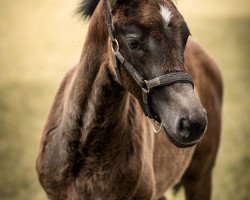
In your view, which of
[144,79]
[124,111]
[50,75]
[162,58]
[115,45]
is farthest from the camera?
[50,75]

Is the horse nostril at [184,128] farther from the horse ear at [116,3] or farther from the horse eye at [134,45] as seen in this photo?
the horse ear at [116,3]

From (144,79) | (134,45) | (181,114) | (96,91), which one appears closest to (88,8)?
(96,91)

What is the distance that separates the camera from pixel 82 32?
55.3ft

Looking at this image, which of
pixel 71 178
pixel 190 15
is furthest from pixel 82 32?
pixel 71 178

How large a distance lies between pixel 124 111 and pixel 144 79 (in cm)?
62

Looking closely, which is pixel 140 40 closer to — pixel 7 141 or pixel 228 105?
pixel 7 141

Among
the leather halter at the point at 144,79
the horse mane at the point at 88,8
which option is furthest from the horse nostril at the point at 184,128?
the horse mane at the point at 88,8

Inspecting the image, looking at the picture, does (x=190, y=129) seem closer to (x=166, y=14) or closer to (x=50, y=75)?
(x=166, y=14)

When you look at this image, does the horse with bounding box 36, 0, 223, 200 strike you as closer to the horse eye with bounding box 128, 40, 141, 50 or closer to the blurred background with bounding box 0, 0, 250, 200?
the horse eye with bounding box 128, 40, 141, 50

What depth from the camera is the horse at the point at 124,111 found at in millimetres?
2961

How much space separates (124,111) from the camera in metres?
3.64

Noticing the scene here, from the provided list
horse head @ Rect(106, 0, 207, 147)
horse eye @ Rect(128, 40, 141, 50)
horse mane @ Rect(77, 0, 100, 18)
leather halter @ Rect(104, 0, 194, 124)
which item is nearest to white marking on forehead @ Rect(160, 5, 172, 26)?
horse head @ Rect(106, 0, 207, 147)

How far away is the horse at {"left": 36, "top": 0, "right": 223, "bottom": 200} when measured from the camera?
2.96 meters

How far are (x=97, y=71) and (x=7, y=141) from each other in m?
4.98
